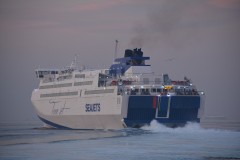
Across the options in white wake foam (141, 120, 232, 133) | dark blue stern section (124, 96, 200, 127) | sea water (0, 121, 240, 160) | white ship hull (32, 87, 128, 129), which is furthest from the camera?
white ship hull (32, 87, 128, 129)

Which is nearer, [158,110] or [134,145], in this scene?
[134,145]

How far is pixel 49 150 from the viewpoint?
208ft

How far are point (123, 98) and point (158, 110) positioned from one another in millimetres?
4363

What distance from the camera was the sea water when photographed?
2334 inches

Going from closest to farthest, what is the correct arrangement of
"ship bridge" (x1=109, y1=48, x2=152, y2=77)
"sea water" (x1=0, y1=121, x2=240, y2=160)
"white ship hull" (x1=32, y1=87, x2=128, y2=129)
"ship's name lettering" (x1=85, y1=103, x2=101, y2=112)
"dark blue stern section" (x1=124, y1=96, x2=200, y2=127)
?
"sea water" (x1=0, y1=121, x2=240, y2=160) < "dark blue stern section" (x1=124, y1=96, x2=200, y2=127) < "white ship hull" (x1=32, y1=87, x2=128, y2=129) < "ship's name lettering" (x1=85, y1=103, x2=101, y2=112) < "ship bridge" (x1=109, y1=48, x2=152, y2=77)

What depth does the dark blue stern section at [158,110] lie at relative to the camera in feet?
276

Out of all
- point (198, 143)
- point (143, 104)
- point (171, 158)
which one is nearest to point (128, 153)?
point (171, 158)

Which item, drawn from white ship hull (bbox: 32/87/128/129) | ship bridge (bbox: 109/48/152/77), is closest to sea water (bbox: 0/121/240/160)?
white ship hull (bbox: 32/87/128/129)

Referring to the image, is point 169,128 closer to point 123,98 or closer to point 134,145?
point 123,98

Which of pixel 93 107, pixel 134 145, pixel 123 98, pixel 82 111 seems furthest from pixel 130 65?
pixel 134 145

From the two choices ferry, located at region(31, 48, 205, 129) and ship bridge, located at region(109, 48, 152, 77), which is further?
ship bridge, located at region(109, 48, 152, 77)

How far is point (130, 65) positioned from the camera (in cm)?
9238

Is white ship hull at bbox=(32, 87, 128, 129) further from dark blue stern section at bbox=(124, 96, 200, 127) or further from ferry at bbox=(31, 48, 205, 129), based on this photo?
dark blue stern section at bbox=(124, 96, 200, 127)

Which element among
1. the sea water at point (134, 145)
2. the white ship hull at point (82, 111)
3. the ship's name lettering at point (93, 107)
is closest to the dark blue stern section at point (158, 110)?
the sea water at point (134, 145)
